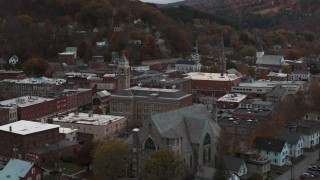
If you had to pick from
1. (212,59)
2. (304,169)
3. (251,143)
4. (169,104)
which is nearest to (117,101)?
(169,104)

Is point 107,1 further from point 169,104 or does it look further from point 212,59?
point 169,104

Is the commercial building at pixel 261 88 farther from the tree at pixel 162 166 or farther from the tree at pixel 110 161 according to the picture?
the tree at pixel 162 166

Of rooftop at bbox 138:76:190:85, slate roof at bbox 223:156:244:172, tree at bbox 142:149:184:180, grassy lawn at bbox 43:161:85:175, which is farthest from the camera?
rooftop at bbox 138:76:190:85

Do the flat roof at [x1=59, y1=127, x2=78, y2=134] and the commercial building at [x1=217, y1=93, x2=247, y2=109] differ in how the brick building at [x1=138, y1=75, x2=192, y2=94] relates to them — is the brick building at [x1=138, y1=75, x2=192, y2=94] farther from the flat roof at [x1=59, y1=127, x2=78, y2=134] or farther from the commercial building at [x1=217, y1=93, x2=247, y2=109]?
the flat roof at [x1=59, y1=127, x2=78, y2=134]

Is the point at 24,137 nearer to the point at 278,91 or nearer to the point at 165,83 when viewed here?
the point at 165,83

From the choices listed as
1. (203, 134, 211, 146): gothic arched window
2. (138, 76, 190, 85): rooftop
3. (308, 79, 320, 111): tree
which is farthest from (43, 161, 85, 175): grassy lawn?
(308, 79, 320, 111): tree
